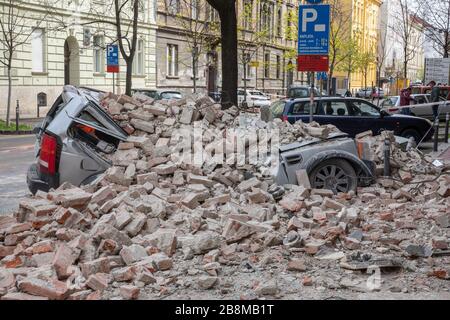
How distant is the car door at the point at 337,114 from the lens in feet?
52.6

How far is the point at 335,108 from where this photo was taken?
53.2 feet

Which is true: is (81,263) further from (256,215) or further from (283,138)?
(283,138)

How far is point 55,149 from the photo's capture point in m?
7.43

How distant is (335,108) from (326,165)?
835cm

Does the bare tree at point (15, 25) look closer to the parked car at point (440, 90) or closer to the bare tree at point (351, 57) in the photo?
the parked car at point (440, 90)

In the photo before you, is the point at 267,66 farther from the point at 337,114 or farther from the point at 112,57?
the point at 337,114

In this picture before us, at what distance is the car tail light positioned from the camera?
7.45 metres

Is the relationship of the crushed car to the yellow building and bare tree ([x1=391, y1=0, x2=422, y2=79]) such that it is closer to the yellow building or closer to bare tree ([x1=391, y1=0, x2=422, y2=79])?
bare tree ([x1=391, y1=0, x2=422, y2=79])

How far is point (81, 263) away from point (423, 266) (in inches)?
119

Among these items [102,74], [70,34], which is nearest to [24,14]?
[70,34]

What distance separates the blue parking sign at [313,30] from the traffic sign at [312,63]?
99 millimetres

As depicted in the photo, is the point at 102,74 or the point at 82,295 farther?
the point at 102,74

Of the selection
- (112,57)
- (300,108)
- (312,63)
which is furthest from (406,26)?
(312,63)
